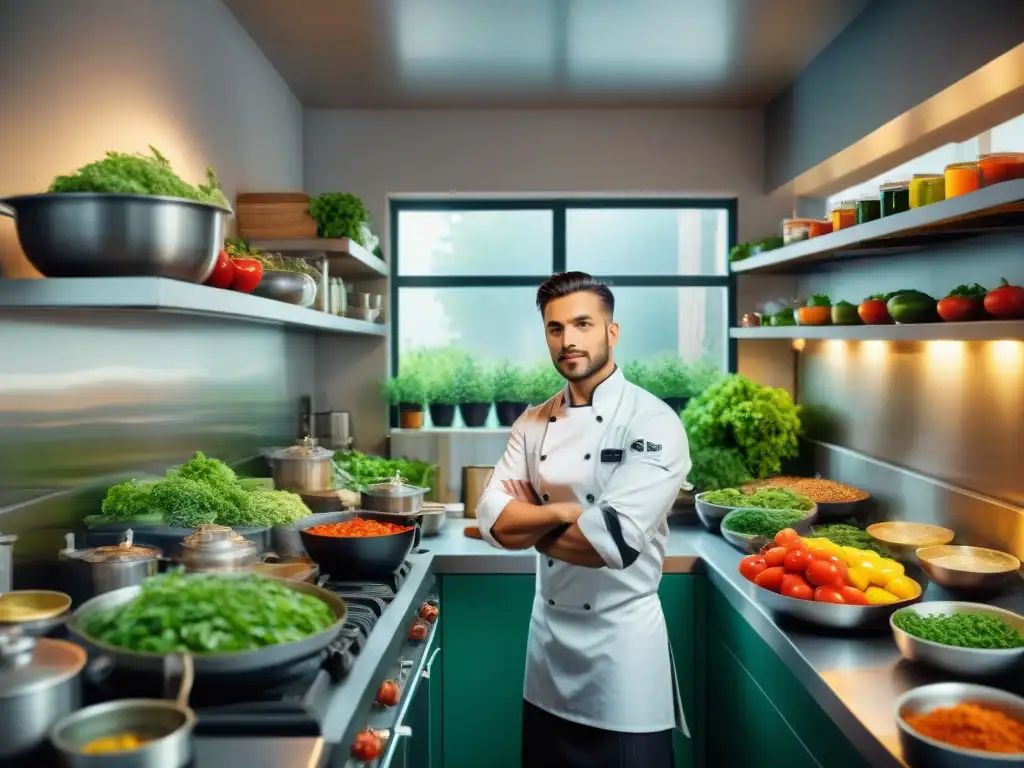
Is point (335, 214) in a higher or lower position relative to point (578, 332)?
higher

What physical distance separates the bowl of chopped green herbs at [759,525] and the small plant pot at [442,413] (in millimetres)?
1871

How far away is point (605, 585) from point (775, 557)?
0.52 meters

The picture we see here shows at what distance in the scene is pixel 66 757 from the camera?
1.30 meters

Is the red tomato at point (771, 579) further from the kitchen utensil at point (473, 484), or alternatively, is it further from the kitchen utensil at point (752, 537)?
the kitchen utensil at point (473, 484)

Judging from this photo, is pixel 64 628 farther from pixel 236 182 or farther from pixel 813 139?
pixel 813 139

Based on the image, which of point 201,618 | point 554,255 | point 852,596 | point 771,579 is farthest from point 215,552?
point 554,255

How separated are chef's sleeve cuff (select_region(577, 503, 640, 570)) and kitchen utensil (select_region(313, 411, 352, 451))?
2582 millimetres

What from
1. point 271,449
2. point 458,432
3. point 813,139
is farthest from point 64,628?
point 813,139

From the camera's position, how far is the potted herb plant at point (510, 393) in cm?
487

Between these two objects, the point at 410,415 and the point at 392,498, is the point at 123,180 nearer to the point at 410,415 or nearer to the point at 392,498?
the point at 392,498

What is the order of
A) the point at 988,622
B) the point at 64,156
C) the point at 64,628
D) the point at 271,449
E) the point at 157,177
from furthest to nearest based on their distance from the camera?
the point at 271,449 < the point at 64,156 < the point at 988,622 < the point at 157,177 < the point at 64,628

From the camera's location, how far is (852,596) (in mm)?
2432

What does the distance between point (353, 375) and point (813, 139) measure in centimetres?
250

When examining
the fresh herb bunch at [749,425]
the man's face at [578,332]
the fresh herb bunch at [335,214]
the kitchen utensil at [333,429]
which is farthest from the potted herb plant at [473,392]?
the man's face at [578,332]
